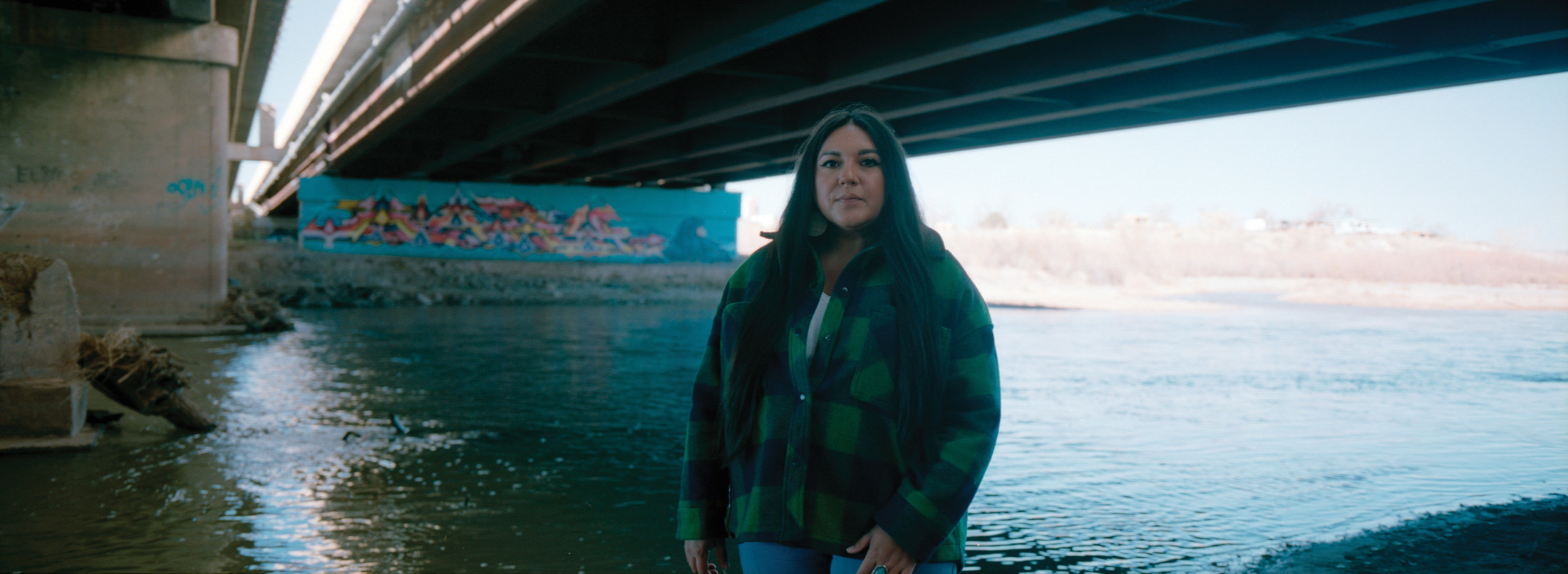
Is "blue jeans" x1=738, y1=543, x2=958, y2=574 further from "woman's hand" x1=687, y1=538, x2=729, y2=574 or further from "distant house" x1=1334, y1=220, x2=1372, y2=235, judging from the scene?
"distant house" x1=1334, y1=220, x2=1372, y2=235

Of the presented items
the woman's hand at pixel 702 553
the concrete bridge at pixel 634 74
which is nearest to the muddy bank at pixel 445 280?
the concrete bridge at pixel 634 74

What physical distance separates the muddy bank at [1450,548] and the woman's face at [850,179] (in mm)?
A: 3625

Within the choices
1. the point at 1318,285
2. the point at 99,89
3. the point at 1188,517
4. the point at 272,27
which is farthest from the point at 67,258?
the point at 1318,285

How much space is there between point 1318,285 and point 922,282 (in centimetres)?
4742

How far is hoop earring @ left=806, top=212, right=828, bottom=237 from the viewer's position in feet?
7.34

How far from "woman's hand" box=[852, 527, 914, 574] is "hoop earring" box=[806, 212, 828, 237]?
2.20ft

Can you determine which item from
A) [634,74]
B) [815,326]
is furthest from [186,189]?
[815,326]

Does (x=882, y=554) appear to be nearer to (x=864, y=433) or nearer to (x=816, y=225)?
(x=864, y=433)

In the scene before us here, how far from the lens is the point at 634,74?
44.2 feet

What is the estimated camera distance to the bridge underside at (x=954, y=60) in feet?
31.9

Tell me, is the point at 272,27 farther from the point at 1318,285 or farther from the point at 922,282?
the point at 1318,285

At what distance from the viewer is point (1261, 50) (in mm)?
11531

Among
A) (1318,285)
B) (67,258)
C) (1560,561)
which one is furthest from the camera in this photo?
(1318,285)

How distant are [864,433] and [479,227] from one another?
1380 inches
